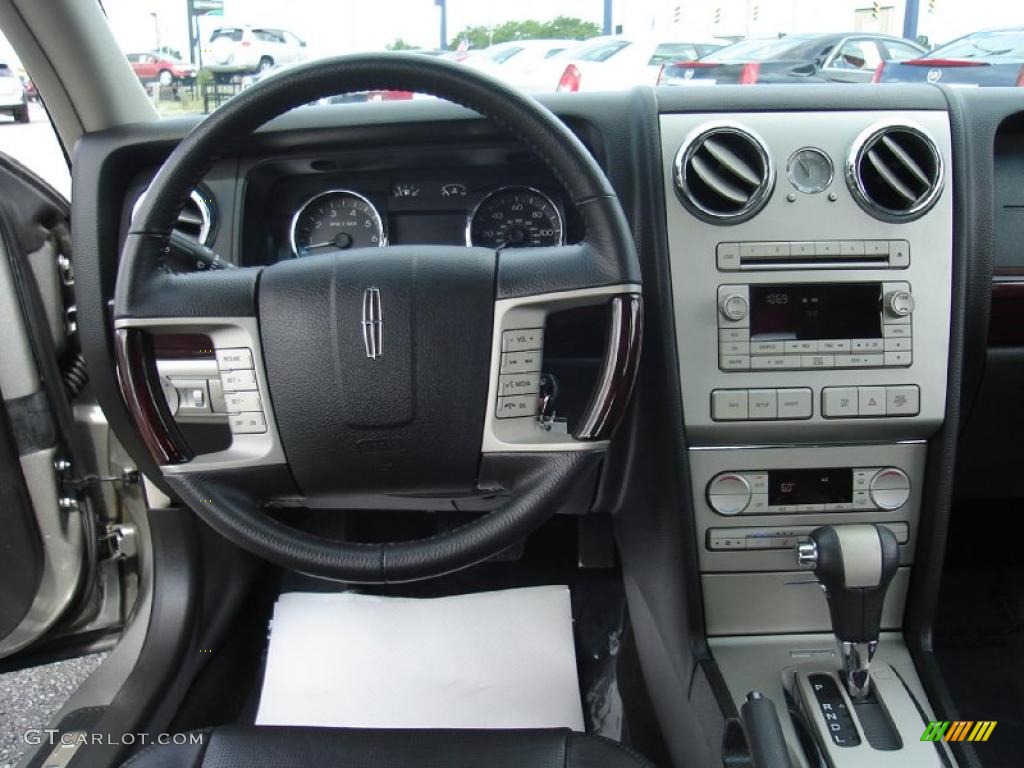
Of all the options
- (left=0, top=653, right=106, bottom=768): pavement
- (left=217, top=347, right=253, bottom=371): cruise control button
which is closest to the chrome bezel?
(left=217, top=347, right=253, bottom=371): cruise control button

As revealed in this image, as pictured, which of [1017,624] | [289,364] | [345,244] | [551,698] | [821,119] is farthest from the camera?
[1017,624]

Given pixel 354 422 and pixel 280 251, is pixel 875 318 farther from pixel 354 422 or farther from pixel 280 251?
pixel 280 251

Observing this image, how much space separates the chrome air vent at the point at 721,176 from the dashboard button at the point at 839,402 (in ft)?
0.96

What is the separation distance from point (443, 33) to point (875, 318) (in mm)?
793

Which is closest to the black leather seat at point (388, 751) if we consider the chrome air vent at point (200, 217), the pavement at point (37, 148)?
the chrome air vent at point (200, 217)

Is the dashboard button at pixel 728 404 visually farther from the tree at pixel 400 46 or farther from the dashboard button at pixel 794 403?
the tree at pixel 400 46

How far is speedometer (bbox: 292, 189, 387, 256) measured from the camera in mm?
1440

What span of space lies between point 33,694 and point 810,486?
1.64 meters

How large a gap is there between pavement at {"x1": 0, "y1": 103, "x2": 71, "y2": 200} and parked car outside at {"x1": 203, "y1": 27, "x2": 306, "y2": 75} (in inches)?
12.8

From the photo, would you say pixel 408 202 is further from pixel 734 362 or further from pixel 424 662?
pixel 424 662

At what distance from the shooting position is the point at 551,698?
5.66 ft

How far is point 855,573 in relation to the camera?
3.97ft

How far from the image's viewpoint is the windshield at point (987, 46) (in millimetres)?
1599

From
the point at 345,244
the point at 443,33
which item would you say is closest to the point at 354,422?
the point at 345,244
